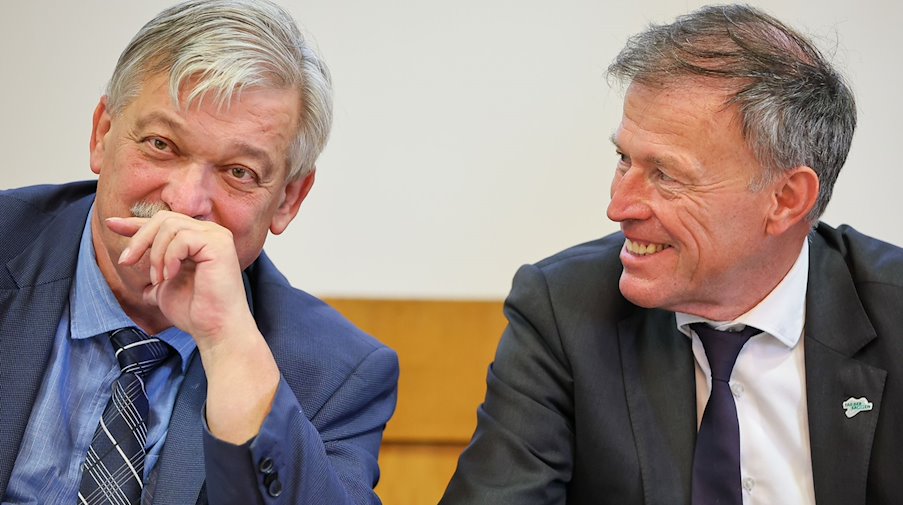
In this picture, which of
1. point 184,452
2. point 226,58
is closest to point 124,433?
point 184,452

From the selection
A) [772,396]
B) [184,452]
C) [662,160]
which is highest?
[662,160]

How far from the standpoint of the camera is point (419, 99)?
302 cm

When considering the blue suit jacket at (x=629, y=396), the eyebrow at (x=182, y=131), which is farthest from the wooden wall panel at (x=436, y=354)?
the eyebrow at (x=182, y=131)

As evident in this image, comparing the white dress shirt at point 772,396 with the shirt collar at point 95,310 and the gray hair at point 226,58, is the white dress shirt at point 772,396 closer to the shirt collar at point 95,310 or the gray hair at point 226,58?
the gray hair at point 226,58

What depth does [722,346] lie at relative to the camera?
2027mm

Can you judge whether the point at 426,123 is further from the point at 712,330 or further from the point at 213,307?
the point at 213,307

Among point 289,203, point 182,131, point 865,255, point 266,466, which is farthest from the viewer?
point 865,255

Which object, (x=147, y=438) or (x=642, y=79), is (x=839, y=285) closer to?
(x=642, y=79)

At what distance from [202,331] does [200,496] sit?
28 centimetres

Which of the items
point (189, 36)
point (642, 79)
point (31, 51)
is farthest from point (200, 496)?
point (31, 51)

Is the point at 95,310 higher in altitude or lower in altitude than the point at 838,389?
lower

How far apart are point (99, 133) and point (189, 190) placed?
0.25 meters

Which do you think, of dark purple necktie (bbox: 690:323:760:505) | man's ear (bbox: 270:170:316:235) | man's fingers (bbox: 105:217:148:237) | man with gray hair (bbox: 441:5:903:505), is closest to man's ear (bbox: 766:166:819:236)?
man with gray hair (bbox: 441:5:903:505)

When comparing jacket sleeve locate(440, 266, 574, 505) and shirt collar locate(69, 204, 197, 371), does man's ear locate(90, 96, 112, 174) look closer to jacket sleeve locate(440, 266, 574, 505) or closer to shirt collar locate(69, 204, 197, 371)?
shirt collar locate(69, 204, 197, 371)
